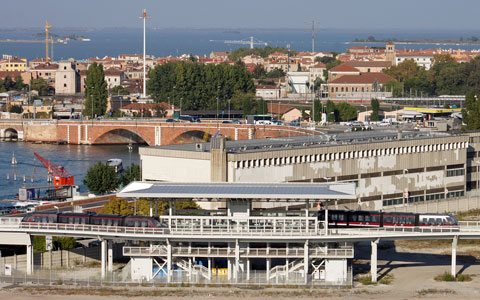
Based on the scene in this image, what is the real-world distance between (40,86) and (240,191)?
98.8m

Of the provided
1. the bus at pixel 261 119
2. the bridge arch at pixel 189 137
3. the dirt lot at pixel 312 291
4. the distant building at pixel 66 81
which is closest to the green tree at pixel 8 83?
the distant building at pixel 66 81

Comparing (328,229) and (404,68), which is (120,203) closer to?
(328,229)

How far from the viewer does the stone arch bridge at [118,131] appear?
310ft

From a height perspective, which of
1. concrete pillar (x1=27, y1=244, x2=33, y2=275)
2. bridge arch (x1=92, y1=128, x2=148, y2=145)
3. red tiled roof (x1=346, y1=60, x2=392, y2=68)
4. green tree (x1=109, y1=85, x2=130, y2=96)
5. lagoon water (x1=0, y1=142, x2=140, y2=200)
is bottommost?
lagoon water (x1=0, y1=142, x2=140, y2=200)

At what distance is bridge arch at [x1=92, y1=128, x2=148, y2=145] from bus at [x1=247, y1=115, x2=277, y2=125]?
9404 mm

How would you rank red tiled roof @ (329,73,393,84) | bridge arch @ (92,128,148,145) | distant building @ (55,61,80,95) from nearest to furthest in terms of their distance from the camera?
bridge arch @ (92,128,148,145)
distant building @ (55,61,80,95)
red tiled roof @ (329,73,393,84)

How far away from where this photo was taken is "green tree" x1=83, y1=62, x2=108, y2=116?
351 feet

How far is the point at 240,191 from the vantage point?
133 ft

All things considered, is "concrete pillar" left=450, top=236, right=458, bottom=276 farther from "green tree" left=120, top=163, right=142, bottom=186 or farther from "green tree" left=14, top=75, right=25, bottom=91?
"green tree" left=14, top=75, right=25, bottom=91

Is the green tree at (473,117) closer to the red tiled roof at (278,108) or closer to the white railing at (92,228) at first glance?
the red tiled roof at (278,108)

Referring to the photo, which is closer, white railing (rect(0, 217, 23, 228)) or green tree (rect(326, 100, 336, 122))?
white railing (rect(0, 217, 23, 228))

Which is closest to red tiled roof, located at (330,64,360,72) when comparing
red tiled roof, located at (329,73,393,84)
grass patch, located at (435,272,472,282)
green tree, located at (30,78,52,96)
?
red tiled roof, located at (329,73,393,84)

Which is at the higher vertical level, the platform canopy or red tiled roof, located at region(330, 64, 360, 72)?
red tiled roof, located at region(330, 64, 360, 72)

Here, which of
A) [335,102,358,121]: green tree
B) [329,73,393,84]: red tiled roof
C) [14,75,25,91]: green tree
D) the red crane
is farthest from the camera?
[14,75,25,91]: green tree
